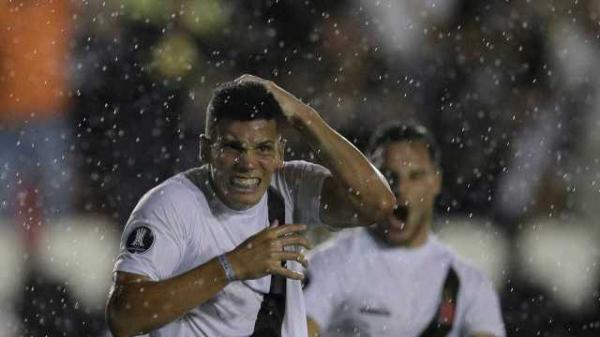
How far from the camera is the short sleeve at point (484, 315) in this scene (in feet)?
17.3

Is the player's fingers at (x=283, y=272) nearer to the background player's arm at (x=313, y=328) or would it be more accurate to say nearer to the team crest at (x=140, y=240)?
the team crest at (x=140, y=240)

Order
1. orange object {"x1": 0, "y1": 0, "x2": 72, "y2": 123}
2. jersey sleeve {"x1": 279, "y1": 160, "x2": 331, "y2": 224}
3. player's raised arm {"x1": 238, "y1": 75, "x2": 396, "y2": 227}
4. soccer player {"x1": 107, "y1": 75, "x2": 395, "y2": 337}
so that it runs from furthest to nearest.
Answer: orange object {"x1": 0, "y1": 0, "x2": 72, "y2": 123}
jersey sleeve {"x1": 279, "y1": 160, "x2": 331, "y2": 224}
player's raised arm {"x1": 238, "y1": 75, "x2": 396, "y2": 227}
soccer player {"x1": 107, "y1": 75, "x2": 395, "y2": 337}

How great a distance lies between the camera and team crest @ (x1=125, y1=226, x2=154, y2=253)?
3916mm

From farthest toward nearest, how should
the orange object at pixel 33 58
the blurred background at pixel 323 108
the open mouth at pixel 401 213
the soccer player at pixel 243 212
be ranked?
the orange object at pixel 33 58 → the blurred background at pixel 323 108 → the open mouth at pixel 401 213 → the soccer player at pixel 243 212

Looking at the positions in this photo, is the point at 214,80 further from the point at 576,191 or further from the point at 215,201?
the point at 215,201

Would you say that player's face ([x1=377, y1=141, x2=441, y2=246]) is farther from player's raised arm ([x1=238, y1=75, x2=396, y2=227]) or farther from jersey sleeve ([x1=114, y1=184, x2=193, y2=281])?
jersey sleeve ([x1=114, y1=184, x2=193, y2=281])

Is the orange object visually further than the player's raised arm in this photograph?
Yes

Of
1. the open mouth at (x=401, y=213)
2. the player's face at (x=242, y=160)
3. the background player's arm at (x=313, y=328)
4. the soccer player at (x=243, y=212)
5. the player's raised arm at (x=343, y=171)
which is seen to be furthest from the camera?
the open mouth at (x=401, y=213)

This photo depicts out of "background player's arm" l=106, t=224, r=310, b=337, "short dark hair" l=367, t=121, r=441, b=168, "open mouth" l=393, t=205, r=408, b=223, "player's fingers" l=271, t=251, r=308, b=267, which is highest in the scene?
"short dark hair" l=367, t=121, r=441, b=168

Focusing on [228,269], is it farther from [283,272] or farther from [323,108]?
[323,108]

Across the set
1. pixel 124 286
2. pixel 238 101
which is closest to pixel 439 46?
pixel 238 101

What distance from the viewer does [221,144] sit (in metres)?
4.19

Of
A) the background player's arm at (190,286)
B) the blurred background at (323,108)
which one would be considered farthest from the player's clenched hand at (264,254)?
the blurred background at (323,108)

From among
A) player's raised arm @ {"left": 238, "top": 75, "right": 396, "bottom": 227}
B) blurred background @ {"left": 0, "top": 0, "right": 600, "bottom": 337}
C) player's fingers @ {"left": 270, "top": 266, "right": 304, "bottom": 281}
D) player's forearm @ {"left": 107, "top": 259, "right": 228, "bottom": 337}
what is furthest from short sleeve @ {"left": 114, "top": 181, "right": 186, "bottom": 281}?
blurred background @ {"left": 0, "top": 0, "right": 600, "bottom": 337}
